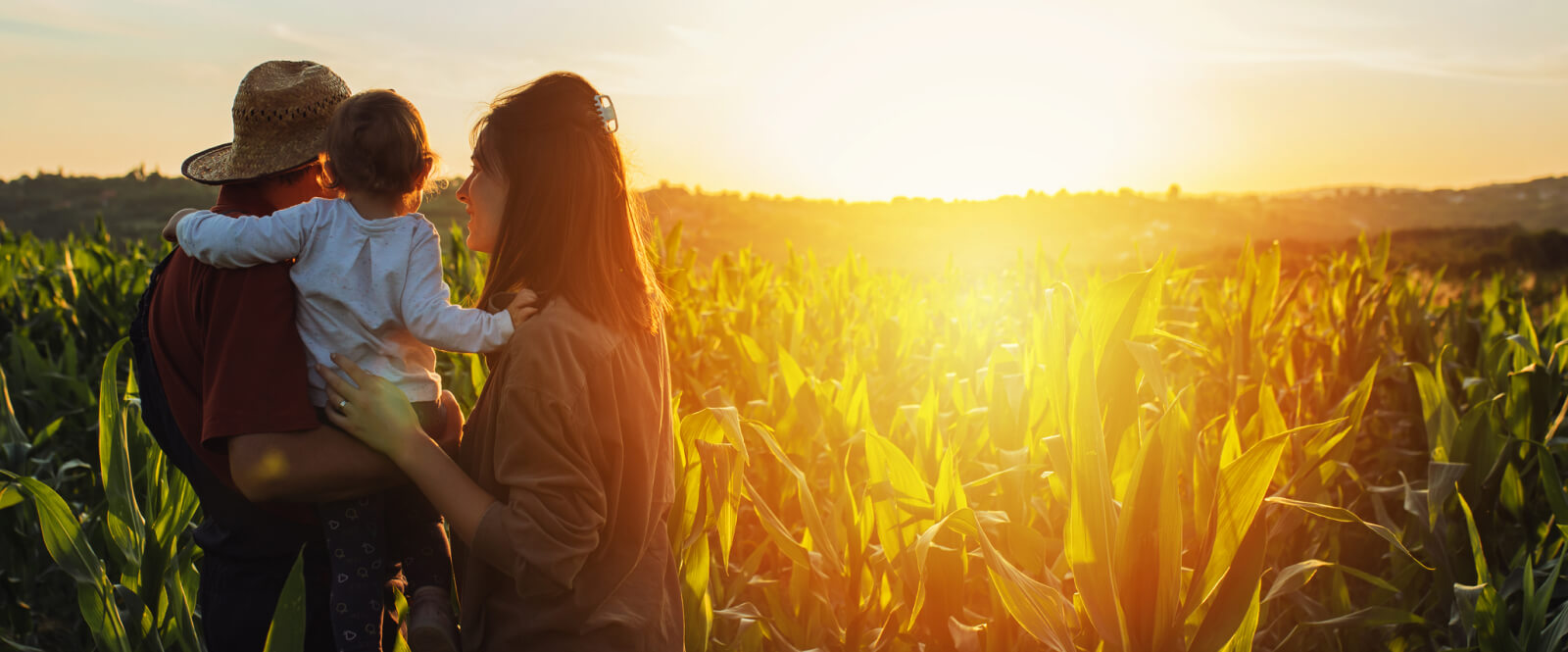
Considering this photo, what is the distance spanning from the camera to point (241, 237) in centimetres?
121

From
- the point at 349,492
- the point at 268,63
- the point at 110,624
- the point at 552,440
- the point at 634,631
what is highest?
the point at 268,63

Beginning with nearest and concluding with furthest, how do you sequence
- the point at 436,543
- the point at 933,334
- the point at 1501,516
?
the point at 436,543
the point at 1501,516
the point at 933,334

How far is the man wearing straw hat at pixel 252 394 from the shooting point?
1152mm

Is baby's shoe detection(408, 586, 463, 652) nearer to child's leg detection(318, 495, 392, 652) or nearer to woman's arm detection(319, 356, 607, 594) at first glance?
child's leg detection(318, 495, 392, 652)

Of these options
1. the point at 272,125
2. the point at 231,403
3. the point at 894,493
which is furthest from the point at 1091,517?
the point at 272,125

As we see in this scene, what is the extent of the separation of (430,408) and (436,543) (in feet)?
0.73

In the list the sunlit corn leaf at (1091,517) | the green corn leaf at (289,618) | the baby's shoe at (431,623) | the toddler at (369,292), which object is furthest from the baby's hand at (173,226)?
the sunlit corn leaf at (1091,517)

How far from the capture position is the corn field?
1.20 m

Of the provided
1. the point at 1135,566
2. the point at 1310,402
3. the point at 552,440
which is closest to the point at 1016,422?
the point at 1135,566

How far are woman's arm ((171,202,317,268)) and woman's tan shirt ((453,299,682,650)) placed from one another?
37 cm

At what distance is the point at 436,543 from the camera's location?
1.40 m

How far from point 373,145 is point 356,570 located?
0.65 m

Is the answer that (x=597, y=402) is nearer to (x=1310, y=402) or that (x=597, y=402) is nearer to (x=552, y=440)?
(x=552, y=440)

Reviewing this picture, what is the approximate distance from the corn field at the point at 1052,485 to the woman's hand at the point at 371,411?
0.82 feet
